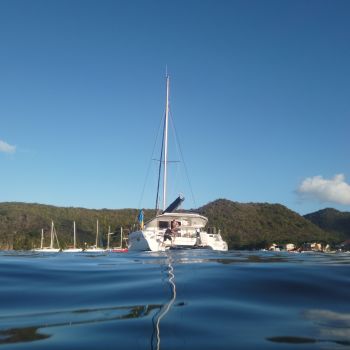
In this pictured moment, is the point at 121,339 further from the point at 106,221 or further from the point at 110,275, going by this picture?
the point at 106,221

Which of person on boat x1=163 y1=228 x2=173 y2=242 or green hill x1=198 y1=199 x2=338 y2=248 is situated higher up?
green hill x1=198 y1=199 x2=338 y2=248

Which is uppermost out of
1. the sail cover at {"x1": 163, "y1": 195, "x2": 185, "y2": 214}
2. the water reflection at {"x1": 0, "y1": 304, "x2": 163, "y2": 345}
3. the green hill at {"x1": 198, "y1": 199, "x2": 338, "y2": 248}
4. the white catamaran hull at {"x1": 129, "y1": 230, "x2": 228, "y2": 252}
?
the green hill at {"x1": 198, "y1": 199, "x2": 338, "y2": 248}

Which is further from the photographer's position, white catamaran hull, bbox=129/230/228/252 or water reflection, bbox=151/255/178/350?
white catamaran hull, bbox=129/230/228/252

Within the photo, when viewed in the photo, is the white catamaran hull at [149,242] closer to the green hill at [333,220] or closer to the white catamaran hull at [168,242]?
the white catamaran hull at [168,242]

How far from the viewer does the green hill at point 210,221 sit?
281ft

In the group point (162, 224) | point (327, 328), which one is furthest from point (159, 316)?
point (162, 224)

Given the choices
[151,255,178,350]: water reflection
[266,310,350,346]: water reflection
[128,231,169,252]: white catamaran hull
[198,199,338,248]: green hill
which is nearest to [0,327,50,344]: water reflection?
[151,255,178,350]: water reflection

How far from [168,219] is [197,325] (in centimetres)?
2609

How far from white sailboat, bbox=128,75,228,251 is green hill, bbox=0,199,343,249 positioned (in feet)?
158

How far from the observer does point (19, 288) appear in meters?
4.38

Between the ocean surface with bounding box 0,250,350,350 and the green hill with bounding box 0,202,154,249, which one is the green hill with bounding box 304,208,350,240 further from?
the ocean surface with bounding box 0,250,350,350

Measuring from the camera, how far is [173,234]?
25.0m

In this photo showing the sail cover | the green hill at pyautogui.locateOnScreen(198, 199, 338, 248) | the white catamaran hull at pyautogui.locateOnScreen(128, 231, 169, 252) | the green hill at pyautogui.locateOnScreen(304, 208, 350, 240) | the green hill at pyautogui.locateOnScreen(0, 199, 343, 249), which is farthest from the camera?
the green hill at pyautogui.locateOnScreen(304, 208, 350, 240)

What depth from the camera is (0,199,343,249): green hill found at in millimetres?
85500
